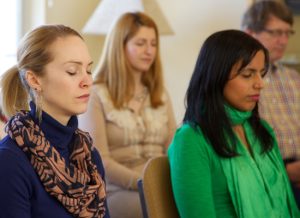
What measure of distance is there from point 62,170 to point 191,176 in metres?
0.41

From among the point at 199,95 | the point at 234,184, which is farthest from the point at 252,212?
the point at 199,95

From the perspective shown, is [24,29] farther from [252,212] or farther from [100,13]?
[252,212]

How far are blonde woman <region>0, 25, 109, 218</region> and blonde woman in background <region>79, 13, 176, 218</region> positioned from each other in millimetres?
808

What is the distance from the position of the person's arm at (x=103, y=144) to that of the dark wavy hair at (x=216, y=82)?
613mm

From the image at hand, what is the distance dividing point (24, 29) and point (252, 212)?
1.69 metres

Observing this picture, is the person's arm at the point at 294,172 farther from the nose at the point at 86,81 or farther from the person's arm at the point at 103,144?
the nose at the point at 86,81

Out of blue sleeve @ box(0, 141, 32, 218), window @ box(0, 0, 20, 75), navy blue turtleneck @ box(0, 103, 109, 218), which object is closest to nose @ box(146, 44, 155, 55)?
window @ box(0, 0, 20, 75)

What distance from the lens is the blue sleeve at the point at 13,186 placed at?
1.19 meters

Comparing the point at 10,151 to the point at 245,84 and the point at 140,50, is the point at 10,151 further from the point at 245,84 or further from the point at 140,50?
the point at 140,50

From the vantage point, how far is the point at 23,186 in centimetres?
122

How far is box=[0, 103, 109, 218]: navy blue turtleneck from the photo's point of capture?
120 cm

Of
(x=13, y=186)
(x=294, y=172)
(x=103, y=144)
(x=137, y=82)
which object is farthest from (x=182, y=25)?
(x=13, y=186)

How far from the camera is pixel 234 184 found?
1.59 meters

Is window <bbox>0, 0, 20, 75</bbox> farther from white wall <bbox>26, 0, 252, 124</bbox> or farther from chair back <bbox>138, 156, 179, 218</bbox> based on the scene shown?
chair back <bbox>138, 156, 179, 218</bbox>
